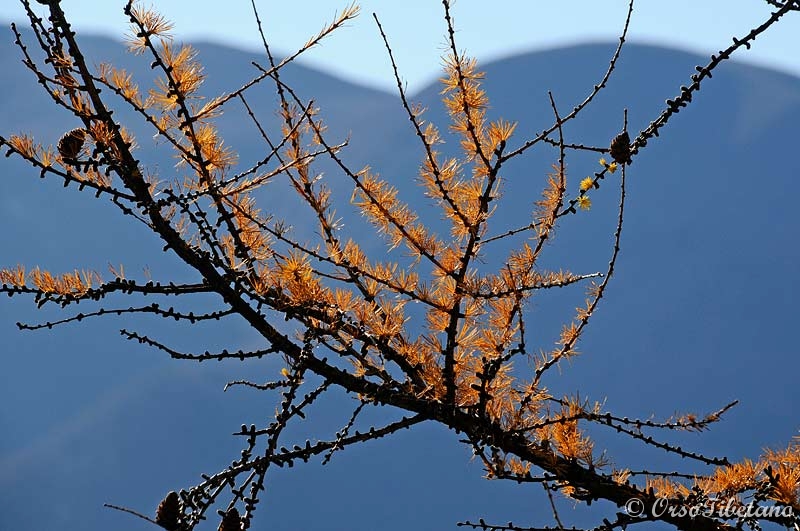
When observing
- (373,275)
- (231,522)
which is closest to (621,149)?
(373,275)

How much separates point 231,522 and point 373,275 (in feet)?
1.83

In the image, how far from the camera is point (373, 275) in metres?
1.78

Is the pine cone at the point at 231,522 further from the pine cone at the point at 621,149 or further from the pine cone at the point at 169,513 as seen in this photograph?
the pine cone at the point at 621,149

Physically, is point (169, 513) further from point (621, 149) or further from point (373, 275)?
point (621, 149)

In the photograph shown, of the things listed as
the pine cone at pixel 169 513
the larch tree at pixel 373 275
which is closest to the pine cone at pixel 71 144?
the larch tree at pixel 373 275

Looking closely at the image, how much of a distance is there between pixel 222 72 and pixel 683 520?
912 inches

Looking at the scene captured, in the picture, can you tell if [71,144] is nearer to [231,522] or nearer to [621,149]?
[231,522]

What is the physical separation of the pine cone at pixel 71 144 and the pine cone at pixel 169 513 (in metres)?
0.63

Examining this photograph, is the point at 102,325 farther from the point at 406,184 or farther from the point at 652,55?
the point at 652,55

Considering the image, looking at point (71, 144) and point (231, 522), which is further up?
point (71, 144)

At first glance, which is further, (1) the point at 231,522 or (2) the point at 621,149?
(2) the point at 621,149

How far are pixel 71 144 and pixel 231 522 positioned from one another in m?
0.74

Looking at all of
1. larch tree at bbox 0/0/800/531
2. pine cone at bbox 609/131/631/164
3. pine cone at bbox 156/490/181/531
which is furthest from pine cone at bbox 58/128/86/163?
pine cone at bbox 609/131/631/164

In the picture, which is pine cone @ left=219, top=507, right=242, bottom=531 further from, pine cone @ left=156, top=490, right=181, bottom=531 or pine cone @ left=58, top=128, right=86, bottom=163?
pine cone @ left=58, top=128, right=86, bottom=163
